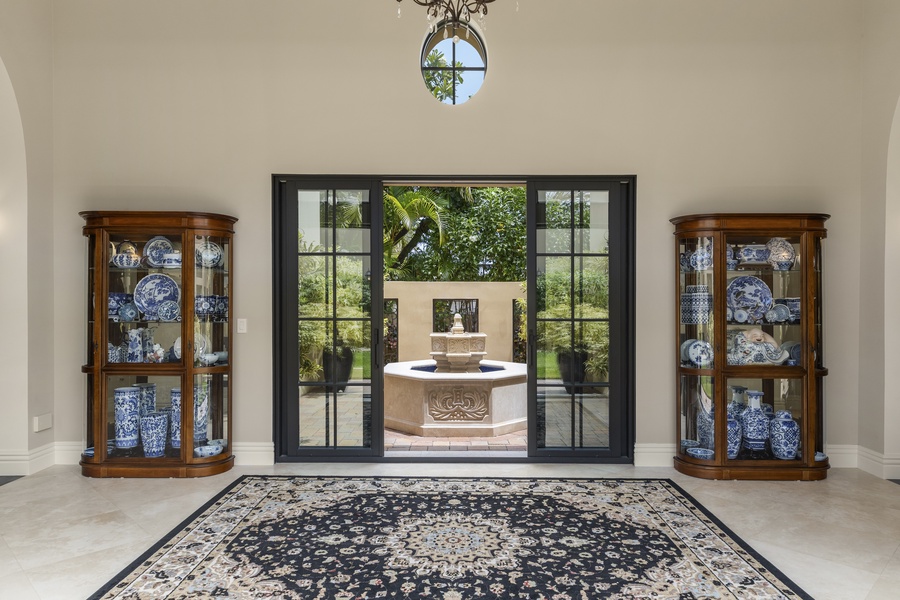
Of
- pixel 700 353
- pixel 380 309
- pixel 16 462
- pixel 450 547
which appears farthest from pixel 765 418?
pixel 16 462

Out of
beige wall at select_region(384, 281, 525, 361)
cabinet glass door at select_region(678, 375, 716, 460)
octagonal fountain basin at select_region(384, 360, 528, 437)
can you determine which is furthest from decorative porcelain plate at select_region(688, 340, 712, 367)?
beige wall at select_region(384, 281, 525, 361)

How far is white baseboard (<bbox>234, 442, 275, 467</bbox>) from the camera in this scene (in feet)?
15.5

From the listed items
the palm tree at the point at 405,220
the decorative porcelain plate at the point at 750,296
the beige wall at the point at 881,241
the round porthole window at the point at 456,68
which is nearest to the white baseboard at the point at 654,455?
the decorative porcelain plate at the point at 750,296

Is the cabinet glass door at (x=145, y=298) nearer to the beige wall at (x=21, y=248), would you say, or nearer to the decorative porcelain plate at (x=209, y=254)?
the decorative porcelain plate at (x=209, y=254)

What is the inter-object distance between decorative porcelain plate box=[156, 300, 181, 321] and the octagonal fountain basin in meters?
2.22

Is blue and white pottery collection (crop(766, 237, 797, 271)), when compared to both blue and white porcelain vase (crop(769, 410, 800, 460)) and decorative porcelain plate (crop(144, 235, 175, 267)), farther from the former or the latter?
decorative porcelain plate (crop(144, 235, 175, 267))

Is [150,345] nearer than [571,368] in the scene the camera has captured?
Yes

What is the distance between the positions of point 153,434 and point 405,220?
613cm

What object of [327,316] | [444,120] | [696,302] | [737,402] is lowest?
[737,402]

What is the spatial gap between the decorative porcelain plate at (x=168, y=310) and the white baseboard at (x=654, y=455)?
148 inches

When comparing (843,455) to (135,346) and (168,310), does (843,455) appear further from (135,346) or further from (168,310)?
(135,346)

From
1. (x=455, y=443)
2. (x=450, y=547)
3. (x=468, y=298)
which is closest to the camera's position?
(x=450, y=547)

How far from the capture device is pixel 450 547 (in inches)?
122

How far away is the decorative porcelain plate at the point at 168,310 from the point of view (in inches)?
175
